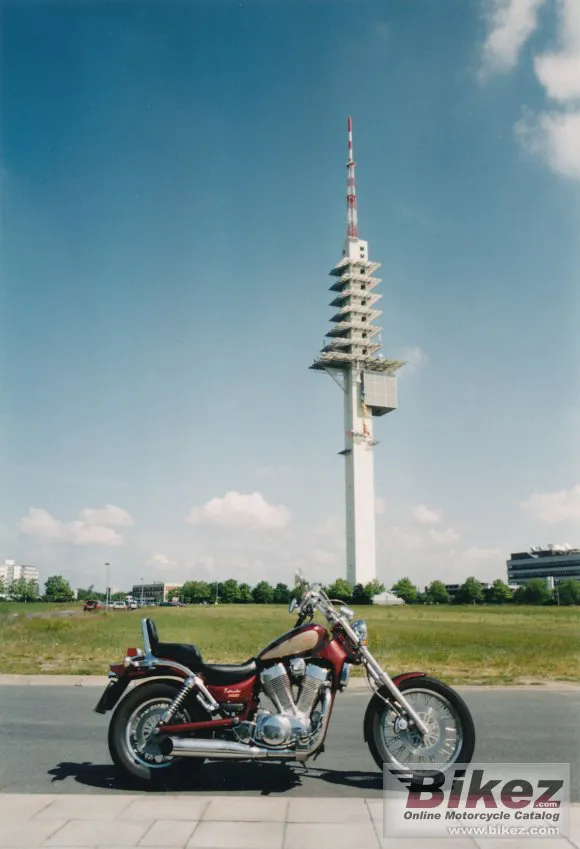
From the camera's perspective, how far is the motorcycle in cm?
573

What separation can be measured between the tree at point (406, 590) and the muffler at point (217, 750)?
137105 millimetres

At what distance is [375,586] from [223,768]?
110731 millimetres

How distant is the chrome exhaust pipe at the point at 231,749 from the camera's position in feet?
18.5

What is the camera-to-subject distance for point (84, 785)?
5859 mm

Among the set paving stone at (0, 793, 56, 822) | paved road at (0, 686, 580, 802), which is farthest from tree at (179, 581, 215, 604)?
paving stone at (0, 793, 56, 822)

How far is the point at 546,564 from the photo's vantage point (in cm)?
17988

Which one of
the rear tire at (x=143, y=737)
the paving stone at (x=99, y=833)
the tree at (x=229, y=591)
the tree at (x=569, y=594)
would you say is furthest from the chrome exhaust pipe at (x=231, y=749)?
the tree at (x=229, y=591)

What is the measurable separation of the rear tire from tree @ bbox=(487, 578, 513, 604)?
142 metres

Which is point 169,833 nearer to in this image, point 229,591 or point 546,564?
point 229,591

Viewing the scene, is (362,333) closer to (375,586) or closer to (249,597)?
(375,586)

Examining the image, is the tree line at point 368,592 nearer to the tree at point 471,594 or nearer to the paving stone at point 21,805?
the tree at point 471,594

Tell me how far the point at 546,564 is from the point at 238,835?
190085 mm

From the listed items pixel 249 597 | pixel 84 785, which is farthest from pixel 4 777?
pixel 249 597

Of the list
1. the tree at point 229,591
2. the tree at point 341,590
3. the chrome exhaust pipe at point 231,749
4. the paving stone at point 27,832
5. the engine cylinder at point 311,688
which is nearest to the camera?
the paving stone at point 27,832
